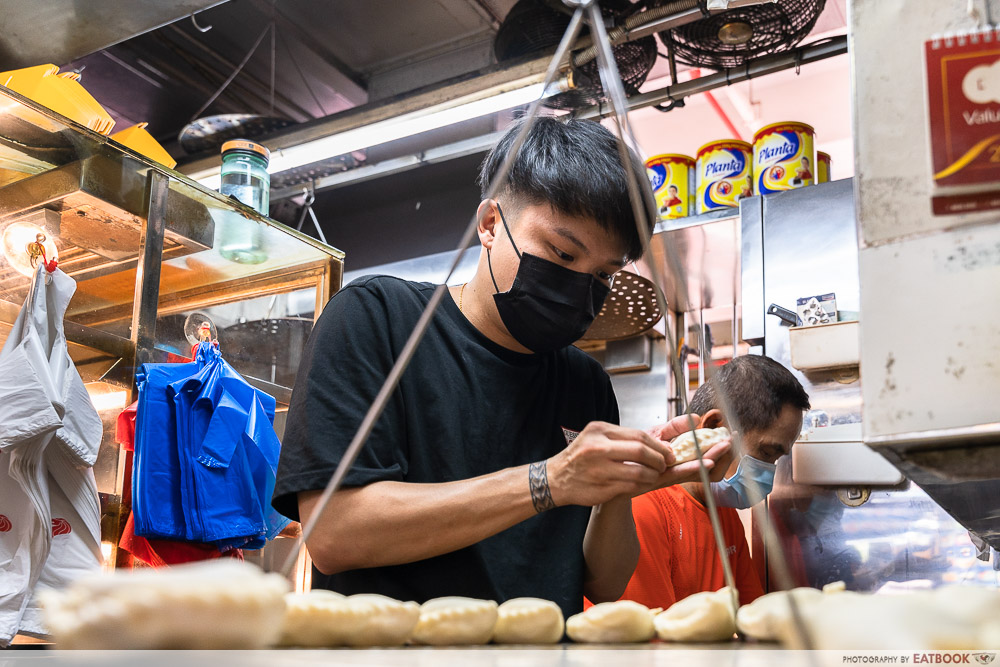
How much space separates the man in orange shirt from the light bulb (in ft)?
6.23

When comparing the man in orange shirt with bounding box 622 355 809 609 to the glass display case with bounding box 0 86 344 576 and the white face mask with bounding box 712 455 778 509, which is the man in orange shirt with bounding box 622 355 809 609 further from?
the glass display case with bounding box 0 86 344 576

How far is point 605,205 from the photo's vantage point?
150 cm

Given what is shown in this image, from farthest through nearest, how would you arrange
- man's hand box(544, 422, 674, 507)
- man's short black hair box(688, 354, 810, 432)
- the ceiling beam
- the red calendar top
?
1. the ceiling beam
2. man's short black hair box(688, 354, 810, 432)
3. man's hand box(544, 422, 674, 507)
4. the red calendar top

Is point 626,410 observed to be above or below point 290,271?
below

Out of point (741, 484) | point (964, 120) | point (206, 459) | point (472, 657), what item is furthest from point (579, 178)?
point (206, 459)

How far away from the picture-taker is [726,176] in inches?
124

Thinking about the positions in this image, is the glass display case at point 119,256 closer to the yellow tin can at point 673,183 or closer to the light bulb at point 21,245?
the light bulb at point 21,245

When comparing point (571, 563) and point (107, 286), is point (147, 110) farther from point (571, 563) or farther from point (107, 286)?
point (571, 563)

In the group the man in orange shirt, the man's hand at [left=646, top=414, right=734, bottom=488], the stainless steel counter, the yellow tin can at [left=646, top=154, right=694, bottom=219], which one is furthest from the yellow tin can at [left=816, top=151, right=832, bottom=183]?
the stainless steel counter

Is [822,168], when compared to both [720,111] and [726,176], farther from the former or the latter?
[720,111]

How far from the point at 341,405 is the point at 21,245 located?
5.60 feet

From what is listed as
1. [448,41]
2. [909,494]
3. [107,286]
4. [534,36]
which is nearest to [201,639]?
[107,286]

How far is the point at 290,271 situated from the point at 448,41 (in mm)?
1372

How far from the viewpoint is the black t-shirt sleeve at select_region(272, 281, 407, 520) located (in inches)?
51.0
